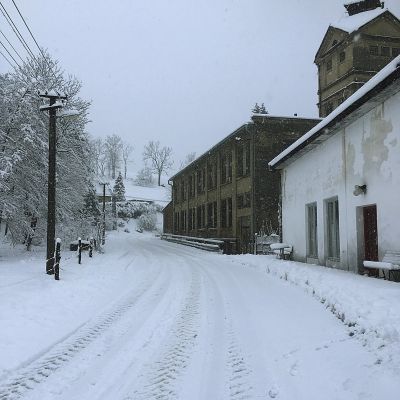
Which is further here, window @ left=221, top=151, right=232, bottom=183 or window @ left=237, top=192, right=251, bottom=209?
window @ left=221, top=151, right=232, bottom=183

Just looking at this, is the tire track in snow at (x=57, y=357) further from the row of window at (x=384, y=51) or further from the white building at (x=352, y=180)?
the row of window at (x=384, y=51)

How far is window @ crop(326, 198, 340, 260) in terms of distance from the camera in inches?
608

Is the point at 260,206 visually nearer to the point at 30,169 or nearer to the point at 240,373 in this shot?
the point at 30,169

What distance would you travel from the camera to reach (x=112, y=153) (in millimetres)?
120625

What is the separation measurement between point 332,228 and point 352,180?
2788mm

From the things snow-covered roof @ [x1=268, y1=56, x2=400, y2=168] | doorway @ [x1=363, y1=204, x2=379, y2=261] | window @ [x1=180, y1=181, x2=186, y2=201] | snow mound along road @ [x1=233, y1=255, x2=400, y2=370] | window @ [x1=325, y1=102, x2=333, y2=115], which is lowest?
snow mound along road @ [x1=233, y1=255, x2=400, y2=370]

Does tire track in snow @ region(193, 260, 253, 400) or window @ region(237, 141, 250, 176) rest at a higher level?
window @ region(237, 141, 250, 176)

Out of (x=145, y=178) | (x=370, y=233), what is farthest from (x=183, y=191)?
(x=145, y=178)

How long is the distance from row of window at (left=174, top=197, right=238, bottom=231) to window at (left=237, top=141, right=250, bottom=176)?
3.00m

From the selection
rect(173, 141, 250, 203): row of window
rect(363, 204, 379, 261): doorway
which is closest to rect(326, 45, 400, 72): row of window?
rect(173, 141, 250, 203): row of window

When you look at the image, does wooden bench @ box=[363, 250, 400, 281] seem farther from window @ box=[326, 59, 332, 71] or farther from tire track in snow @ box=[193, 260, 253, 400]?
window @ box=[326, 59, 332, 71]

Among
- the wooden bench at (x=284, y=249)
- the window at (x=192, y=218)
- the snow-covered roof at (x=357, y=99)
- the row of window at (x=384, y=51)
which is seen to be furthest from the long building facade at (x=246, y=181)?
the snow-covered roof at (x=357, y=99)

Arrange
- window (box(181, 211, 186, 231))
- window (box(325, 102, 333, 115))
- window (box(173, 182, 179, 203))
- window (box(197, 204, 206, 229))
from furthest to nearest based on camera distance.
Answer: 1. window (box(173, 182, 179, 203))
2. window (box(181, 211, 186, 231))
3. window (box(197, 204, 206, 229))
4. window (box(325, 102, 333, 115))

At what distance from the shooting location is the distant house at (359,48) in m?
35.8
